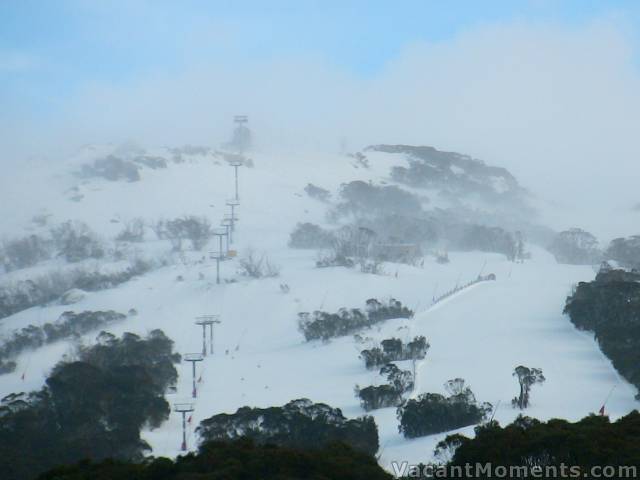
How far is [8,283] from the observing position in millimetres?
77000

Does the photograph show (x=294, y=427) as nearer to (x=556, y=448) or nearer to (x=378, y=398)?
(x=378, y=398)

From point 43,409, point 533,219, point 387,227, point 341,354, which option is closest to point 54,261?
point 387,227

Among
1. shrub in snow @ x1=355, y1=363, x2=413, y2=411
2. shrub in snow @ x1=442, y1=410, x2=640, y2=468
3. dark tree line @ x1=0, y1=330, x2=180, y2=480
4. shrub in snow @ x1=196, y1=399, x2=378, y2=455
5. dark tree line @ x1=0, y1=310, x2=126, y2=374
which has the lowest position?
dark tree line @ x1=0, y1=310, x2=126, y2=374

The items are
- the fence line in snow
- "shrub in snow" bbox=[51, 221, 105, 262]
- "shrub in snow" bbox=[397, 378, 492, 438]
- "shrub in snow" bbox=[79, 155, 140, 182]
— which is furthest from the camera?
"shrub in snow" bbox=[79, 155, 140, 182]

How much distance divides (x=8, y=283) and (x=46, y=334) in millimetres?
19794

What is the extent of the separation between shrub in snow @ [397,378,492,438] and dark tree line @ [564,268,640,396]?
828 cm

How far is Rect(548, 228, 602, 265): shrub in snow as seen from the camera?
9331cm

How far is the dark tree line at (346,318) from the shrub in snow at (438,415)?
66.1 ft

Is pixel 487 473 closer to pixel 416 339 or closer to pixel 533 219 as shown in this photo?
pixel 416 339

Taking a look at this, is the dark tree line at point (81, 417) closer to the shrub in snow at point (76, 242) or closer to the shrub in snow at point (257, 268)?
the shrub in snow at point (257, 268)

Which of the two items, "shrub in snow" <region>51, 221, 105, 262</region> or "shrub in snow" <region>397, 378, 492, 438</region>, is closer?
"shrub in snow" <region>397, 378, 492, 438</region>

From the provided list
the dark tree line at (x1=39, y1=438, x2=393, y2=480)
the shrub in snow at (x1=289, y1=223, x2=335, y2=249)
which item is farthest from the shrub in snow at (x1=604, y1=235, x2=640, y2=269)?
the dark tree line at (x1=39, y1=438, x2=393, y2=480)

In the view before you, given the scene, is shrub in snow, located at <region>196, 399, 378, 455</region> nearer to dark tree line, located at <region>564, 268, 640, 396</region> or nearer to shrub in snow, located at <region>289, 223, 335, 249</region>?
dark tree line, located at <region>564, 268, 640, 396</region>

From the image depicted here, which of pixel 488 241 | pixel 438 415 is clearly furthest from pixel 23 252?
pixel 438 415
